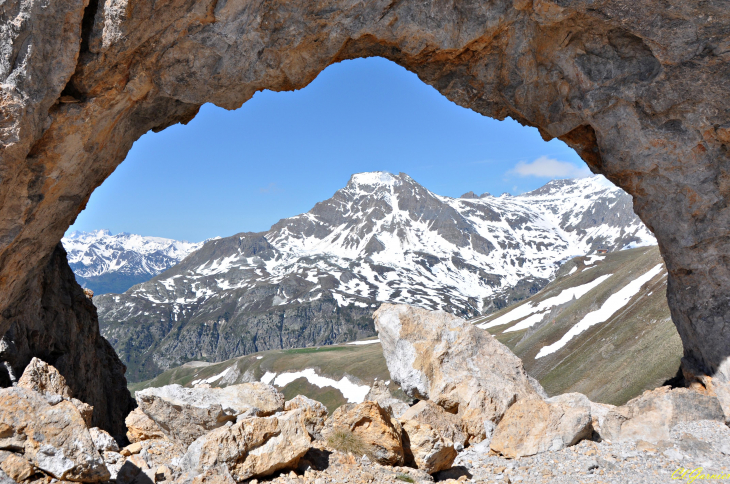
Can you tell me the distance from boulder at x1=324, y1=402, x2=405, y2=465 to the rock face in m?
11.4

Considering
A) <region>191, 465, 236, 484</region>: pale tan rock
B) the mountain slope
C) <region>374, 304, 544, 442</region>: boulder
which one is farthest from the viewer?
the mountain slope

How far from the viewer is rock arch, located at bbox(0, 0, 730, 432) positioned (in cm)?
1419

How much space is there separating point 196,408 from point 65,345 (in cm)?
1483

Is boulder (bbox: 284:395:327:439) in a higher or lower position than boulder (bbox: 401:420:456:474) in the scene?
higher

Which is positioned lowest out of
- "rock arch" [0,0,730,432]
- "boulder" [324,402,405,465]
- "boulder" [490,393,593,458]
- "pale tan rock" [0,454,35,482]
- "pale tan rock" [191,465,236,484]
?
"boulder" [490,393,593,458]

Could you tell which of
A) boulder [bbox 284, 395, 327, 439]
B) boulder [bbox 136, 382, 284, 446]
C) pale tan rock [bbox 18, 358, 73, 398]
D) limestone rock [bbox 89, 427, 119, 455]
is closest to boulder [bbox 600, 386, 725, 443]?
boulder [bbox 284, 395, 327, 439]

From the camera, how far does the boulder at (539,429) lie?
1471cm

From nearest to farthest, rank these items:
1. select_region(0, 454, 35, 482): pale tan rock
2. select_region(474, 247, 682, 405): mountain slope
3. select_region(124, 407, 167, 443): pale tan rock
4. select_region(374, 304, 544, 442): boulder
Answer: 1. select_region(0, 454, 35, 482): pale tan rock
2. select_region(124, 407, 167, 443): pale tan rock
3. select_region(374, 304, 544, 442): boulder
4. select_region(474, 247, 682, 405): mountain slope

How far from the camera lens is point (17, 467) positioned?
9.37 meters

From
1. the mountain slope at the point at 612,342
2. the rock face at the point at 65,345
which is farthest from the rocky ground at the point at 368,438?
the mountain slope at the point at 612,342

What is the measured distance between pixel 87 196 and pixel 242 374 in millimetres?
153441

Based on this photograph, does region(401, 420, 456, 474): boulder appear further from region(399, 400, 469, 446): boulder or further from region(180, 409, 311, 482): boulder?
region(180, 409, 311, 482): boulder

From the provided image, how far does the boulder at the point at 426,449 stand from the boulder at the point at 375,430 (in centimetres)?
40

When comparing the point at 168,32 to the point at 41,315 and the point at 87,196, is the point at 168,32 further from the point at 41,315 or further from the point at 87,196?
the point at 41,315
